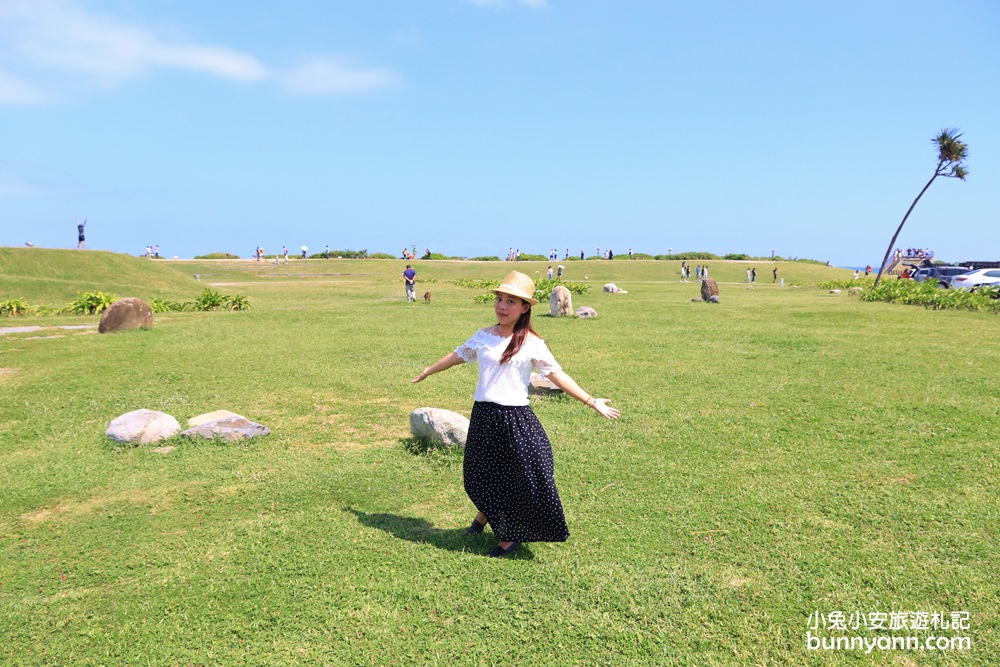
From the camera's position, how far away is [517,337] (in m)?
4.73

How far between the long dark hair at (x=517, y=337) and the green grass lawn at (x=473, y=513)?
5.40 ft

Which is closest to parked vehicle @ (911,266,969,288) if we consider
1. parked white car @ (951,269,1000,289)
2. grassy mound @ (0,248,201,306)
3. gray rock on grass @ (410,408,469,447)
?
parked white car @ (951,269,1000,289)

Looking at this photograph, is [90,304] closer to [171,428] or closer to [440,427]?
[171,428]

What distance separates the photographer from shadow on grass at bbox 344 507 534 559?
4973mm

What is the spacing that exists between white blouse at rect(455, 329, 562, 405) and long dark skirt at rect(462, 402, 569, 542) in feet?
0.29

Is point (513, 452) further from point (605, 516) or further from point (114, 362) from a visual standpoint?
point (114, 362)

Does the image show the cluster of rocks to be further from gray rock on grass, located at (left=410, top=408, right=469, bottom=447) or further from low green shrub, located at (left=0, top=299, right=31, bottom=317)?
low green shrub, located at (left=0, top=299, right=31, bottom=317)

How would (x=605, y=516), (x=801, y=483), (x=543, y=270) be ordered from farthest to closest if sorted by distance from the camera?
(x=543, y=270) < (x=801, y=483) < (x=605, y=516)

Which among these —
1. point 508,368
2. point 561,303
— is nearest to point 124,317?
point 561,303

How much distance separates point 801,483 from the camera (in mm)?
6242

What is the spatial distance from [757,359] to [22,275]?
3154cm

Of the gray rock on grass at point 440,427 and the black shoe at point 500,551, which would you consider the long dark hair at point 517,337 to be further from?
the gray rock on grass at point 440,427

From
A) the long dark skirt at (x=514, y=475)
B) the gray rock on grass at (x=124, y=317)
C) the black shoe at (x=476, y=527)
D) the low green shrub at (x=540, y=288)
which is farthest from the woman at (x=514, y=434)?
the low green shrub at (x=540, y=288)

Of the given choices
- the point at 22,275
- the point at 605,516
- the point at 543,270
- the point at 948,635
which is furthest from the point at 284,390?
the point at 543,270
